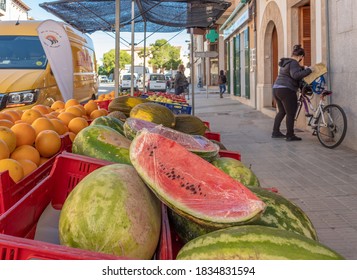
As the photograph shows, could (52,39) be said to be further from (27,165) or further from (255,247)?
(255,247)

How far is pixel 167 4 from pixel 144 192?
1007 cm

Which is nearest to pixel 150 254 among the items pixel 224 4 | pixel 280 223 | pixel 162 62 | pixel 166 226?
pixel 166 226

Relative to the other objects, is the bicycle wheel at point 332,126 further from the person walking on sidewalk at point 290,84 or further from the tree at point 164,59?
the tree at point 164,59

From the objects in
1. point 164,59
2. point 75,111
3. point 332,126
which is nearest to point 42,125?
point 75,111

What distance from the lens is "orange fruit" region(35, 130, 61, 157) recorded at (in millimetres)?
2965

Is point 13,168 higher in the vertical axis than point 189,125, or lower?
lower

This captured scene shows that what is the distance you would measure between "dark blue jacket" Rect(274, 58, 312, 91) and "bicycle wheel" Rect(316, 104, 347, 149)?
98cm

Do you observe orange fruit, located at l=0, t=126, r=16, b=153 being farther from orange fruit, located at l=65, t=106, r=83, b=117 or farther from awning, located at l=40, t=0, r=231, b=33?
awning, located at l=40, t=0, r=231, b=33

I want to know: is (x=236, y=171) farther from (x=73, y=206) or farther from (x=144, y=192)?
(x=73, y=206)

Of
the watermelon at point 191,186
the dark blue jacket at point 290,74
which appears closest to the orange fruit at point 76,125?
the watermelon at point 191,186

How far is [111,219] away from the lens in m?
1.62

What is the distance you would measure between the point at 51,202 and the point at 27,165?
62cm

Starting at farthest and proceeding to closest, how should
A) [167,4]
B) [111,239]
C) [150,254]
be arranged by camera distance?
1. [167,4]
2. [150,254]
3. [111,239]
